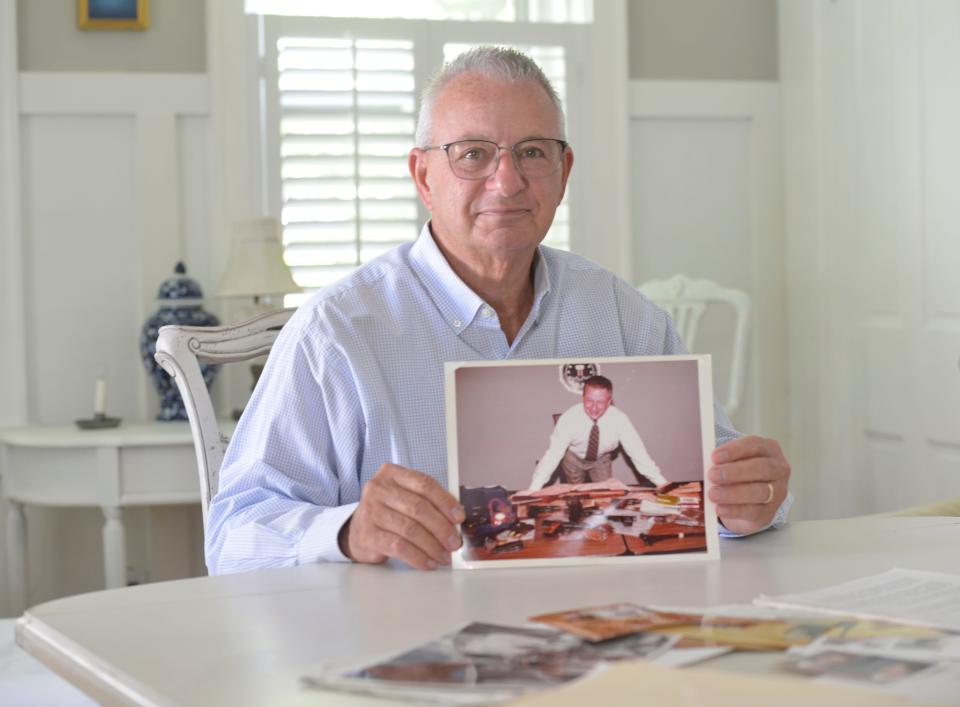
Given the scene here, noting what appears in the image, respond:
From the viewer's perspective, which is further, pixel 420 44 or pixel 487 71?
pixel 420 44

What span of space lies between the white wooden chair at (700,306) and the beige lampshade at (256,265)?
1055 millimetres

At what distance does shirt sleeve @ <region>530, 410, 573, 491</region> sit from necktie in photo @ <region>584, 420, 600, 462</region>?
0.02 m

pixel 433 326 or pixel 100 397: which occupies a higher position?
pixel 433 326

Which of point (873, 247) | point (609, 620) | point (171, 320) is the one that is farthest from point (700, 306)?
point (609, 620)

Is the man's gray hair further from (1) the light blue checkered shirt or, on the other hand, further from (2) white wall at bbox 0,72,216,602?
(2) white wall at bbox 0,72,216,602

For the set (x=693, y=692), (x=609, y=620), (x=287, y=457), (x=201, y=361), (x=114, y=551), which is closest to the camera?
(x=693, y=692)

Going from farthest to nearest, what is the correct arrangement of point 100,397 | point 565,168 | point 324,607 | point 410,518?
point 100,397 → point 565,168 → point 410,518 → point 324,607

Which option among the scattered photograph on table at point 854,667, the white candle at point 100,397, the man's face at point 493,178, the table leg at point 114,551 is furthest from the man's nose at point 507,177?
the white candle at point 100,397

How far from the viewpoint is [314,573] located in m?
1.31

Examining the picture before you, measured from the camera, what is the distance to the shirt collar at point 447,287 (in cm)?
170

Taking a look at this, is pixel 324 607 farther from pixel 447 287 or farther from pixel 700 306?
pixel 700 306

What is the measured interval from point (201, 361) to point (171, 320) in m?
1.42

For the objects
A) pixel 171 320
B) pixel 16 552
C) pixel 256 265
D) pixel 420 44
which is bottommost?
pixel 16 552

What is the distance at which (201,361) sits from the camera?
1947 millimetres
